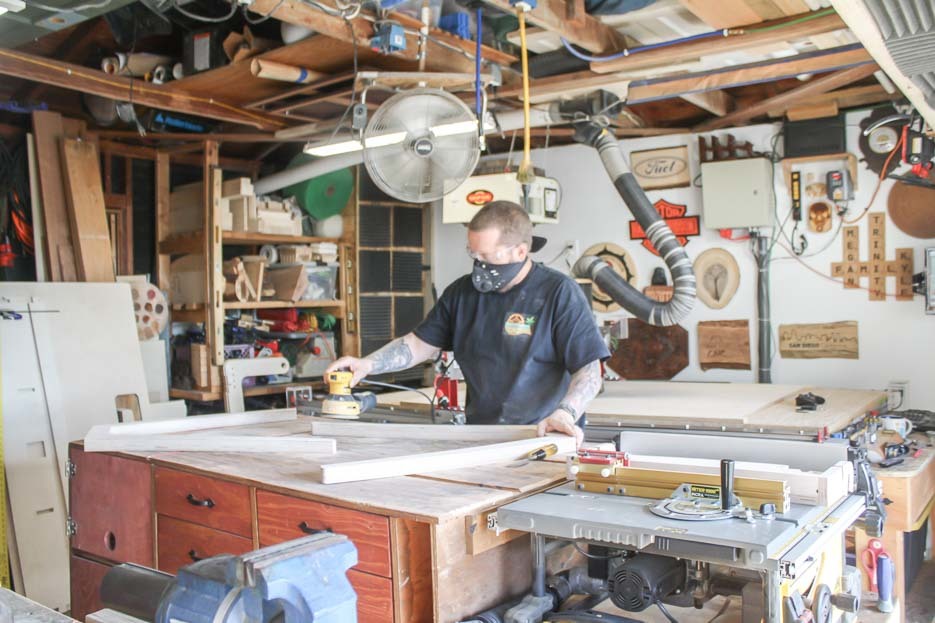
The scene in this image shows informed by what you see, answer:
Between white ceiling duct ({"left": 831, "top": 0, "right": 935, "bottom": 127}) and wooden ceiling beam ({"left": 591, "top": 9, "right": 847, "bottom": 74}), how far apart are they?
0.71m

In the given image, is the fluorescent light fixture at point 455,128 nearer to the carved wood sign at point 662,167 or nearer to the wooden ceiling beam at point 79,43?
the wooden ceiling beam at point 79,43

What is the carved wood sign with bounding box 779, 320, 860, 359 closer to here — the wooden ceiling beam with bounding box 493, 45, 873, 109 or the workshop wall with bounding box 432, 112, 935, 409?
the workshop wall with bounding box 432, 112, 935, 409

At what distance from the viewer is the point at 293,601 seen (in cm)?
79

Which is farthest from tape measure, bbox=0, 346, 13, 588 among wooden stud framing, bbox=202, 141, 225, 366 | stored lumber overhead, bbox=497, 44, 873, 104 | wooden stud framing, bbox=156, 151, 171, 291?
stored lumber overhead, bbox=497, 44, 873, 104

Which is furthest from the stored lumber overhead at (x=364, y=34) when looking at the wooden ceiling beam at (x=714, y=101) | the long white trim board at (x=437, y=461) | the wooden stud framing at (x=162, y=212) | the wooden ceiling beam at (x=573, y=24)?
the wooden stud framing at (x=162, y=212)

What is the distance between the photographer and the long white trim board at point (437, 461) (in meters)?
2.07

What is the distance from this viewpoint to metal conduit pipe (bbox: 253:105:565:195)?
14.9ft

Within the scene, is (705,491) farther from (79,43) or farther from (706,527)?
(79,43)

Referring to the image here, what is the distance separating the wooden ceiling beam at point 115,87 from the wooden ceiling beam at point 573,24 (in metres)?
1.76

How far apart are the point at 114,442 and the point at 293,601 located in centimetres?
218

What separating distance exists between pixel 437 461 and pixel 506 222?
922 mm

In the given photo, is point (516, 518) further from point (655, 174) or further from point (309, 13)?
point (655, 174)

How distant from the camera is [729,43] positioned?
3.46 metres

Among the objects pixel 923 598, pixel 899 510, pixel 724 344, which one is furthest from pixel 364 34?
pixel 923 598
